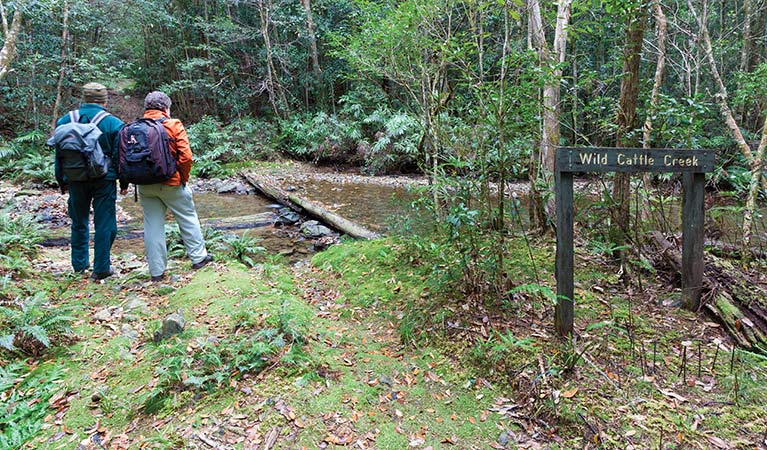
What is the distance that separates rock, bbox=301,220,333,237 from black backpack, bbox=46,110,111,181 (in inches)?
150

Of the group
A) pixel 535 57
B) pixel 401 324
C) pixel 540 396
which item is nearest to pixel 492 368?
pixel 540 396

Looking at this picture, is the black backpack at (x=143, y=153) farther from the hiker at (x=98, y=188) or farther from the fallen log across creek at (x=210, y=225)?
the fallen log across creek at (x=210, y=225)

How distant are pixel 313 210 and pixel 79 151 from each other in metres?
4.72

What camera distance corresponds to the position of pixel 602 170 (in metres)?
2.86

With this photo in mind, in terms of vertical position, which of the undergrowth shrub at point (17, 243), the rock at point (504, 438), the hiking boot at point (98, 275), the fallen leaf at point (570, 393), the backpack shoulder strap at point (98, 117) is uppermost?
the backpack shoulder strap at point (98, 117)

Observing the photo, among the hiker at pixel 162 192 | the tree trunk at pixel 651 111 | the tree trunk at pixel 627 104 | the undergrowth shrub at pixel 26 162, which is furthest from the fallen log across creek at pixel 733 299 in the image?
the undergrowth shrub at pixel 26 162

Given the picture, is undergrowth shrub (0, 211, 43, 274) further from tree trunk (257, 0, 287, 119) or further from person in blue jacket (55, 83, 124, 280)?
tree trunk (257, 0, 287, 119)

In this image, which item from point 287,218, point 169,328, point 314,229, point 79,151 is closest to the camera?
point 169,328

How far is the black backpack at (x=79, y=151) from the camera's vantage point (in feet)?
13.6

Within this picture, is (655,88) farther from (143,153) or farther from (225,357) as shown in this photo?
(143,153)

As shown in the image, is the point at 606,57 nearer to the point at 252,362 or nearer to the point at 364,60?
the point at 364,60

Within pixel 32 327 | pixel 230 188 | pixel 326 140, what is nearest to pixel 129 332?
pixel 32 327

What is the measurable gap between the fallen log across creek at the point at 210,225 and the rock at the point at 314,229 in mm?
886

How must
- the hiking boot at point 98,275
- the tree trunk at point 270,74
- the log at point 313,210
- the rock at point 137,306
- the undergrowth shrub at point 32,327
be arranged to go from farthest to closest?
the tree trunk at point 270,74 → the log at point 313,210 → the hiking boot at point 98,275 → the rock at point 137,306 → the undergrowth shrub at point 32,327
